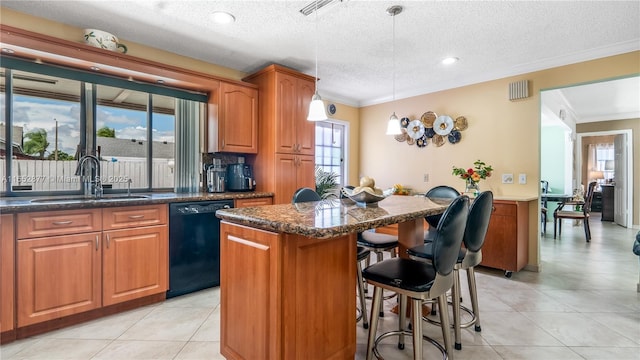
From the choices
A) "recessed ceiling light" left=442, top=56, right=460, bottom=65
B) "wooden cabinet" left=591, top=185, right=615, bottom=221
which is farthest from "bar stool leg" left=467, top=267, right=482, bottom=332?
"wooden cabinet" left=591, top=185, right=615, bottom=221

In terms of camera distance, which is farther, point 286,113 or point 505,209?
point 286,113

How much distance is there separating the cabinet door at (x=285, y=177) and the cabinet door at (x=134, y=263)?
1.25 metres

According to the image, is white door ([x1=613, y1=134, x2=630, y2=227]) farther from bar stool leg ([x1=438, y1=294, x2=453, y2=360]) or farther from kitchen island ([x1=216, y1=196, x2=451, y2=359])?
kitchen island ([x1=216, y1=196, x2=451, y2=359])

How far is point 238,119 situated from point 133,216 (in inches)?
59.5

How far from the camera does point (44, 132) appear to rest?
258cm

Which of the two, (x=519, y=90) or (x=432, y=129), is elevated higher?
(x=519, y=90)

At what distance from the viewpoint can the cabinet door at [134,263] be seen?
2.36 meters

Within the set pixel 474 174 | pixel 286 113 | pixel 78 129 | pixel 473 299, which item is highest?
pixel 286 113

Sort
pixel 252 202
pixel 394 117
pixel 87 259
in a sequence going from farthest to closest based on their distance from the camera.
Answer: pixel 252 202, pixel 394 117, pixel 87 259

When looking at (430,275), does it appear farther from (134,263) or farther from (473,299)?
(134,263)

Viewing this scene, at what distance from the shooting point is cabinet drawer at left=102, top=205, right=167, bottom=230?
7.75ft

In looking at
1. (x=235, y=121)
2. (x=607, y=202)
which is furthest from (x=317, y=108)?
(x=607, y=202)

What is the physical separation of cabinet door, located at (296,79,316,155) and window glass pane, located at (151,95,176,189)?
54.1 inches

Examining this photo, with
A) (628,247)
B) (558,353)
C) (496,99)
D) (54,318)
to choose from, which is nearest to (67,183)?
(54,318)
